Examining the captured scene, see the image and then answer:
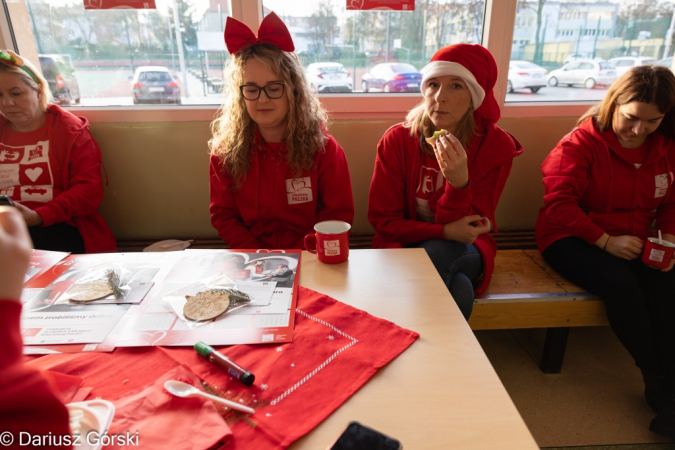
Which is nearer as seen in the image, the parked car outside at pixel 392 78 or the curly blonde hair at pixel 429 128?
the curly blonde hair at pixel 429 128

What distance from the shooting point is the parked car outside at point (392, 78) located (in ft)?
7.40

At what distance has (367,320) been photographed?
2.89ft

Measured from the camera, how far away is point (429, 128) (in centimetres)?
167

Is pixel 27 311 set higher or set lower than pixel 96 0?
lower

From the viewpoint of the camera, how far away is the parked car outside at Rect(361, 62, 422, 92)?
7.40 ft

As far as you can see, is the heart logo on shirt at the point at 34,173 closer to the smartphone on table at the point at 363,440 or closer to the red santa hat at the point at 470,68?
the red santa hat at the point at 470,68

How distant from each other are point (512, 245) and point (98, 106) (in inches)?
93.2

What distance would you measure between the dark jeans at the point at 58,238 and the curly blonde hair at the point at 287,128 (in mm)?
897

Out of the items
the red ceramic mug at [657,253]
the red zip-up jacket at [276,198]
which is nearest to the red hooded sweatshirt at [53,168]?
the red zip-up jacket at [276,198]

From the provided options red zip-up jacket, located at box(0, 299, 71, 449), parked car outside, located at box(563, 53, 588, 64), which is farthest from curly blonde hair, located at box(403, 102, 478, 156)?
red zip-up jacket, located at box(0, 299, 71, 449)

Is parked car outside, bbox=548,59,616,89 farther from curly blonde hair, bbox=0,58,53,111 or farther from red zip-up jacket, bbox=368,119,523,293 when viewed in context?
curly blonde hair, bbox=0,58,53,111

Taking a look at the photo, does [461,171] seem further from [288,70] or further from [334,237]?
[288,70]

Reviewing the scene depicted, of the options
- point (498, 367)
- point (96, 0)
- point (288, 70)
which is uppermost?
point (96, 0)

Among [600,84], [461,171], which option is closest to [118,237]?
[461,171]
